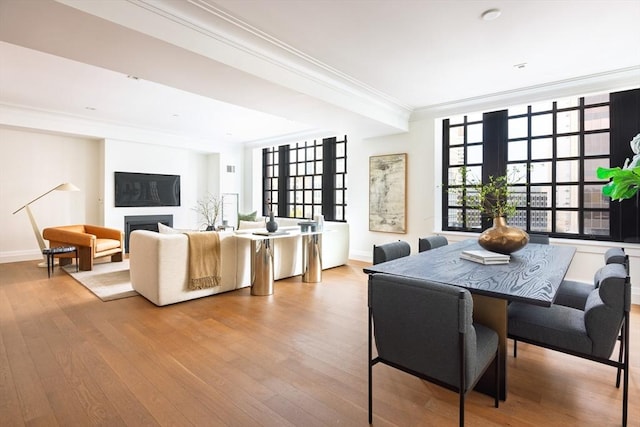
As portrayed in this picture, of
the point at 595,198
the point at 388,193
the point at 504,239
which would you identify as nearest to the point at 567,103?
the point at 595,198

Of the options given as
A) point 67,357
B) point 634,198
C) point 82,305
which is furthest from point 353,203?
point 67,357

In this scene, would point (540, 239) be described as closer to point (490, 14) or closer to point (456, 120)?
point (490, 14)

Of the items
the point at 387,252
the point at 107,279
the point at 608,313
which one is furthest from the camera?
the point at 107,279

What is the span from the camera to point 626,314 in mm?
1681

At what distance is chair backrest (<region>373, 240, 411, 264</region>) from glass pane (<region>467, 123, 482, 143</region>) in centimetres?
305

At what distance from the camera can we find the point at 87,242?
5.14 metres

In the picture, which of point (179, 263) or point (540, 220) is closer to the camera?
point (179, 263)

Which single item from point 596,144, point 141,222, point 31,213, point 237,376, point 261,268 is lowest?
point 237,376

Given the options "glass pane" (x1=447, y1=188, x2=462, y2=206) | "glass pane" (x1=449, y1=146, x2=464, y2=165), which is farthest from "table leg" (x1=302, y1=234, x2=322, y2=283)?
"glass pane" (x1=449, y1=146, x2=464, y2=165)

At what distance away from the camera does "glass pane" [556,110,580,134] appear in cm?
435

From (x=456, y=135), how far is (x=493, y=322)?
415cm

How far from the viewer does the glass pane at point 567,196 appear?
14.3 ft

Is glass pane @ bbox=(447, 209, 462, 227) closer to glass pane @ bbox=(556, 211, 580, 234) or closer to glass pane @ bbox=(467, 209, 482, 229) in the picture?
glass pane @ bbox=(467, 209, 482, 229)

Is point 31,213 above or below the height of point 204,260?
above
